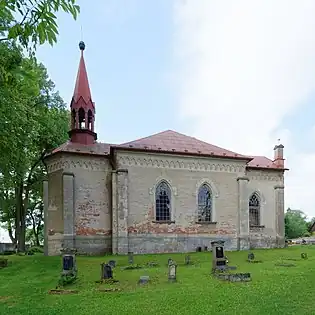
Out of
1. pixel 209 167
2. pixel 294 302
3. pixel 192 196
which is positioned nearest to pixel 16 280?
pixel 294 302

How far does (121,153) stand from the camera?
24391mm

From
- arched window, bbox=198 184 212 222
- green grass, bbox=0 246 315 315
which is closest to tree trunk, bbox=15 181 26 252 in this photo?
arched window, bbox=198 184 212 222

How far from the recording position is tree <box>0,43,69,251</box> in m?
6.75

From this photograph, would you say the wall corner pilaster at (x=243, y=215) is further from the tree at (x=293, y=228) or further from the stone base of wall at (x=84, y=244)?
the tree at (x=293, y=228)

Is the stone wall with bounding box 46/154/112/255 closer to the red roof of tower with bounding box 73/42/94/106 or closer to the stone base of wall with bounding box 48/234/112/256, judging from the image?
the stone base of wall with bounding box 48/234/112/256

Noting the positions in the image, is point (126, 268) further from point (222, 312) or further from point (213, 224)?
point (213, 224)

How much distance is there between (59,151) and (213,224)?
1096 cm

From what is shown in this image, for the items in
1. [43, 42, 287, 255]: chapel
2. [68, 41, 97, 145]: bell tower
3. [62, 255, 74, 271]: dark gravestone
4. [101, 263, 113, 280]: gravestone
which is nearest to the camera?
[101, 263, 113, 280]: gravestone

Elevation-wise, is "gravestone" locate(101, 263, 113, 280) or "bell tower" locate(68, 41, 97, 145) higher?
"bell tower" locate(68, 41, 97, 145)

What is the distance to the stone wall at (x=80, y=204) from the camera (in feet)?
77.2

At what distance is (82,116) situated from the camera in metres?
26.8

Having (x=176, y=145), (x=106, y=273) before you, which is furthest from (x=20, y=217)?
(x=106, y=273)

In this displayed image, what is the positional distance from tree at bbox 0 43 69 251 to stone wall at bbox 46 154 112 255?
2.37m

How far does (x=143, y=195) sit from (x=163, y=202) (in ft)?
4.85
